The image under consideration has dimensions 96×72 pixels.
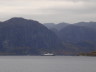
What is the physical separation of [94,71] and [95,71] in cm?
59

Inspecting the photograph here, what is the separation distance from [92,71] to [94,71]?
925 millimetres

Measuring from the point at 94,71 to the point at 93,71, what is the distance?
501 millimetres

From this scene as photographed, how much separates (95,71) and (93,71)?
1.09 meters

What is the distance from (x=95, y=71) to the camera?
13025 cm

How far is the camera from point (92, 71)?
131 meters

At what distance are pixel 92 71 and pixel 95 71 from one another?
150 cm

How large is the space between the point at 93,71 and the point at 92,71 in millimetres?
429

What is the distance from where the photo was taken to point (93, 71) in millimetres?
131125
